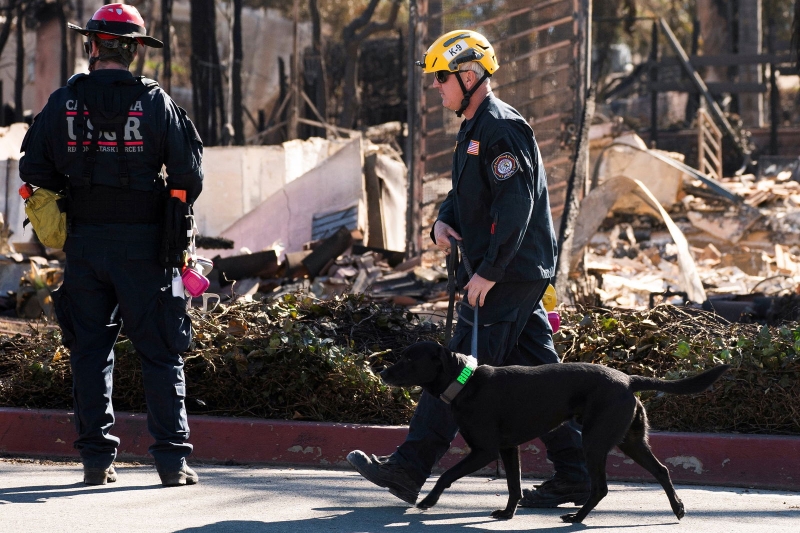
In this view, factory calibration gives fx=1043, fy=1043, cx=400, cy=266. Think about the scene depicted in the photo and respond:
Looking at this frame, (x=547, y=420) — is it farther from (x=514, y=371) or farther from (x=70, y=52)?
(x=70, y=52)

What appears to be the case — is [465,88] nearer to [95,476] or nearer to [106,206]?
[106,206]

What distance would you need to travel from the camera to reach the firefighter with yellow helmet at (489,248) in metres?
4.22

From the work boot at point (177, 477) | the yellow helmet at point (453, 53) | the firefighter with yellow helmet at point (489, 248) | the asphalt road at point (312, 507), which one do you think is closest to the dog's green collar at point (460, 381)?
the firefighter with yellow helmet at point (489, 248)

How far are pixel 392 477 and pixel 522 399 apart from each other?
0.64 metres

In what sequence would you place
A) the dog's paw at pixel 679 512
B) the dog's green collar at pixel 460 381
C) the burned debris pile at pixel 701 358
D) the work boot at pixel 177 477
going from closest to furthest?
the dog's green collar at pixel 460 381
the dog's paw at pixel 679 512
the work boot at pixel 177 477
the burned debris pile at pixel 701 358

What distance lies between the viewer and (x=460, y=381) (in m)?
4.02

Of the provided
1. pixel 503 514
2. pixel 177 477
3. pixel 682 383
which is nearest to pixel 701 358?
pixel 682 383

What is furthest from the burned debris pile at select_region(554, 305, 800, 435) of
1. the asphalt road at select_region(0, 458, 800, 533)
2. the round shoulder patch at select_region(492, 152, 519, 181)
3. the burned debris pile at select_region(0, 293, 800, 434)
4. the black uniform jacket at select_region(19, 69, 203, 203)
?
the black uniform jacket at select_region(19, 69, 203, 203)

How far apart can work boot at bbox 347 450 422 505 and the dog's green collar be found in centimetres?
41

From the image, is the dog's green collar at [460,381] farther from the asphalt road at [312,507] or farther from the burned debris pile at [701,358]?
the burned debris pile at [701,358]

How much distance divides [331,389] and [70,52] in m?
17.7

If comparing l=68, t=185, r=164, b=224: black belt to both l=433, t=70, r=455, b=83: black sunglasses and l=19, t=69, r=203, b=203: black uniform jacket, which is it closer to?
l=19, t=69, r=203, b=203: black uniform jacket

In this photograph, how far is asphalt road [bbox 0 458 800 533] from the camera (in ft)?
13.3

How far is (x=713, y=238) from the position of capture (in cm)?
1544
